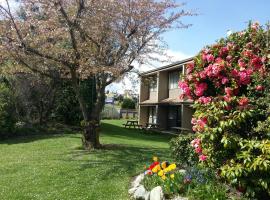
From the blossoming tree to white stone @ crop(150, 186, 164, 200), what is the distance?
8026 millimetres

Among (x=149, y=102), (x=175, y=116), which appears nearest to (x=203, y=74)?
(x=175, y=116)

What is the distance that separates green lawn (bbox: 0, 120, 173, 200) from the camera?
912cm

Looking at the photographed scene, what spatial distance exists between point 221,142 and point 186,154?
10.6 ft

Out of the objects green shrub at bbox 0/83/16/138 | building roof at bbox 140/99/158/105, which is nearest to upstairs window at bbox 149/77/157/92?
building roof at bbox 140/99/158/105

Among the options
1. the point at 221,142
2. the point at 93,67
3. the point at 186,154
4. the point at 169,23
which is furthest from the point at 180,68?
the point at 221,142

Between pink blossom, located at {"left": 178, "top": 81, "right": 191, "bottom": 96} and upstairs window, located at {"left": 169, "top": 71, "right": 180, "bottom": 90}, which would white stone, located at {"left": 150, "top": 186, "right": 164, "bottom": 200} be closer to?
pink blossom, located at {"left": 178, "top": 81, "right": 191, "bottom": 96}

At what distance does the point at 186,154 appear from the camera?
10.3 m

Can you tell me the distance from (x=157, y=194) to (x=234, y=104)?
2.35 metres

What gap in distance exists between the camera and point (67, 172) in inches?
449

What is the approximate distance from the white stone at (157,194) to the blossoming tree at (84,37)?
8.03 m

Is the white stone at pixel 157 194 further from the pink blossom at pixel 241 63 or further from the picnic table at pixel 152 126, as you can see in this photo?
the picnic table at pixel 152 126

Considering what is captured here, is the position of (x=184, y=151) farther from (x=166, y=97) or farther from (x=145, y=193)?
(x=166, y=97)

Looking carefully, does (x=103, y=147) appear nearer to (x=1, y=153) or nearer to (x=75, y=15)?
(x=1, y=153)

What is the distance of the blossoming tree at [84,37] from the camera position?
14625mm
